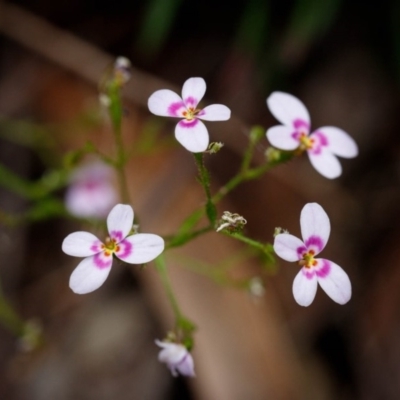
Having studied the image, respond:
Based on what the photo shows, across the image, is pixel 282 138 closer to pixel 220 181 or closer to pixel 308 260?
pixel 308 260

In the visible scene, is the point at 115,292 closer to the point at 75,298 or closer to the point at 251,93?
the point at 75,298

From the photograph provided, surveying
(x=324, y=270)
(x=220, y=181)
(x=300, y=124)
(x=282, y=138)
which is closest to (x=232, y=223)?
(x=324, y=270)

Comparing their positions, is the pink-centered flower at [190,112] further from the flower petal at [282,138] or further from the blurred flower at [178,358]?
the blurred flower at [178,358]

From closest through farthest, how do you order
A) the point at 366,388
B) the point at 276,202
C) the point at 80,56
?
the point at 366,388
the point at 276,202
the point at 80,56

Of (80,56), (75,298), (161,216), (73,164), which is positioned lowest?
(75,298)

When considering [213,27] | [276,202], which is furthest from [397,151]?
[213,27]
